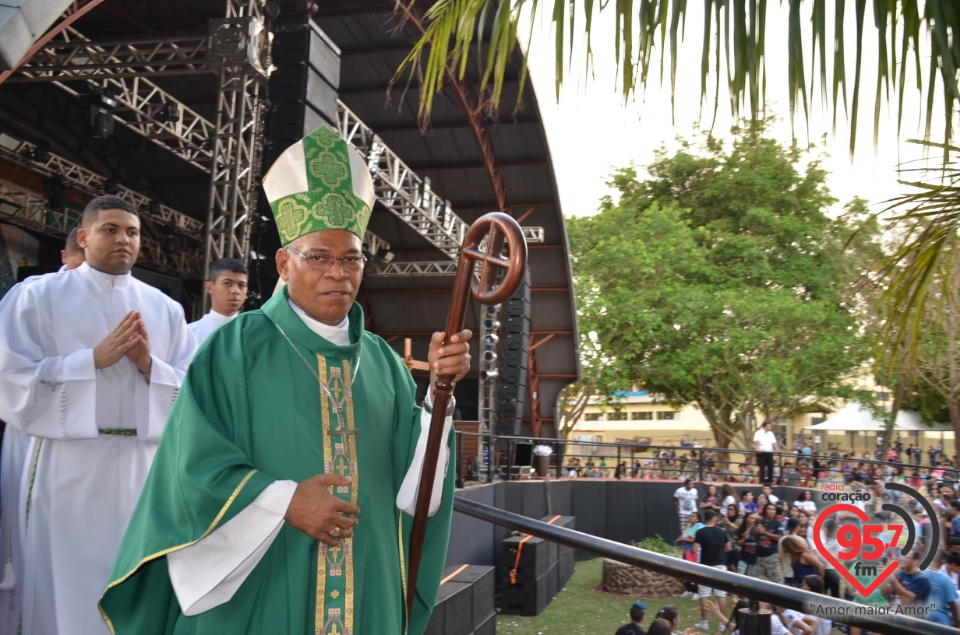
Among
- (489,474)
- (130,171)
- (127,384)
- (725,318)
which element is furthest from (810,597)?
(725,318)

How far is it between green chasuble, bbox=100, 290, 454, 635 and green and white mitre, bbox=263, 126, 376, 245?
0.69 feet

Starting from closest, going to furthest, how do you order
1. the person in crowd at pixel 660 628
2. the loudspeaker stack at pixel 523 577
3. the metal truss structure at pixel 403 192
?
1. the person in crowd at pixel 660 628
2. the loudspeaker stack at pixel 523 577
3. the metal truss structure at pixel 403 192

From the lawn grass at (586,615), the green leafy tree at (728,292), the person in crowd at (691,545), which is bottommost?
the lawn grass at (586,615)

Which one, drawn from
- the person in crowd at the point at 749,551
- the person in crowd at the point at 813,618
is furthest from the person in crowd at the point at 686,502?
the person in crowd at the point at 813,618

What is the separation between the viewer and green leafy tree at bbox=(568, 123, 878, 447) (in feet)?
71.2

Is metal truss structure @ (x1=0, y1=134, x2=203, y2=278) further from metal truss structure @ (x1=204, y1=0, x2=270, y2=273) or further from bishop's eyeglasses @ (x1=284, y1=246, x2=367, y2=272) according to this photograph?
bishop's eyeglasses @ (x1=284, y1=246, x2=367, y2=272)

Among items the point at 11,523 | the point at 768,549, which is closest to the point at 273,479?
the point at 11,523

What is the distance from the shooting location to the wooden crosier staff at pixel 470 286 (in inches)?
73.6

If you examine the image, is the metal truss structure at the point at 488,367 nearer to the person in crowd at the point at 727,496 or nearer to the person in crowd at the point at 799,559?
the person in crowd at the point at 727,496

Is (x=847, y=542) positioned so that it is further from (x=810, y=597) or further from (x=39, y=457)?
(x=39, y=457)

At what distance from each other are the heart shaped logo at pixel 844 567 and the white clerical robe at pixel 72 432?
6.86 ft

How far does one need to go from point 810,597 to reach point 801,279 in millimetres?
22637

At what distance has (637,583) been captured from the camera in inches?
433

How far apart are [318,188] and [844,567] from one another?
2031 mm
